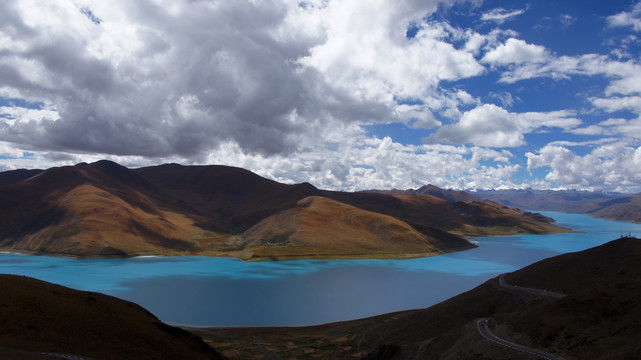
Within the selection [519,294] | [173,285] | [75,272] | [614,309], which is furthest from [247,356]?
[75,272]

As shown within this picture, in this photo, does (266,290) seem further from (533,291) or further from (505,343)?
(505,343)

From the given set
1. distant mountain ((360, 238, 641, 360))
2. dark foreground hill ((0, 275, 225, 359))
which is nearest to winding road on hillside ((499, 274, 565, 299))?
distant mountain ((360, 238, 641, 360))

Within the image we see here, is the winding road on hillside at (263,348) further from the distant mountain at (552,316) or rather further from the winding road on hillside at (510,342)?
the winding road on hillside at (510,342)

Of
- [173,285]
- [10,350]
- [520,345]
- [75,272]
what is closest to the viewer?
[10,350]

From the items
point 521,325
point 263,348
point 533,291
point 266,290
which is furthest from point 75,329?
point 266,290

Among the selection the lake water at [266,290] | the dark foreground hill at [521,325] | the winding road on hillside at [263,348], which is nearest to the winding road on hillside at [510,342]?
the dark foreground hill at [521,325]

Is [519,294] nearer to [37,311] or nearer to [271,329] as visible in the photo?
[271,329]

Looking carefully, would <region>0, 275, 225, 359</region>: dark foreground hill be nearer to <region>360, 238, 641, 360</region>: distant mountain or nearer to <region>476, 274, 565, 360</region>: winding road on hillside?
<region>360, 238, 641, 360</region>: distant mountain
